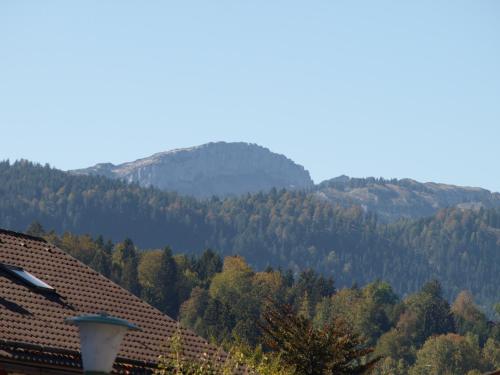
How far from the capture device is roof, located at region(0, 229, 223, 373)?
28.9 metres

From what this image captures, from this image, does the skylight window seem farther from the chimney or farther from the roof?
the chimney

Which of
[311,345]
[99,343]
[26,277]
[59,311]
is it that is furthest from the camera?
[311,345]

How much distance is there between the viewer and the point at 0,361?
27.9 metres

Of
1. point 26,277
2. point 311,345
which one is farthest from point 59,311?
point 311,345

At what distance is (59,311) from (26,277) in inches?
56.7

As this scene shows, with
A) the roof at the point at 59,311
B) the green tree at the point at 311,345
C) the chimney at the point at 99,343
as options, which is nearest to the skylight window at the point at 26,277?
the roof at the point at 59,311

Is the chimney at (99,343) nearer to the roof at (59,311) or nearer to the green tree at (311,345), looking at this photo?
the roof at (59,311)

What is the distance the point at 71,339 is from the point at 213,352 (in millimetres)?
3543

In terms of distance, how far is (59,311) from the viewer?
101 ft

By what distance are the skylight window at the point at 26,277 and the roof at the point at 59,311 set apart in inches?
4.8

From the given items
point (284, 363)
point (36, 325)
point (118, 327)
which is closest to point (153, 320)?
point (36, 325)

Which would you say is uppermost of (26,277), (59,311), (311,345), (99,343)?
(26,277)

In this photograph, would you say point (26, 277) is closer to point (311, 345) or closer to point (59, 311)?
point (59, 311)

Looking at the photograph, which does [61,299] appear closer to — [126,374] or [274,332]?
[126,374]
